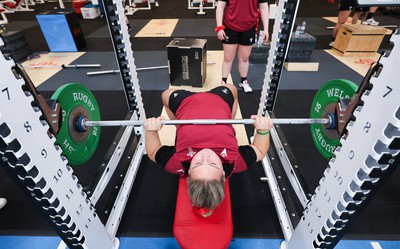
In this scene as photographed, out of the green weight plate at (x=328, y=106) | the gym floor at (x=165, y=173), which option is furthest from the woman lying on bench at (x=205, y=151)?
the gym floor at (x=165, y=173)

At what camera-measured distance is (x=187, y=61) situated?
3.26m

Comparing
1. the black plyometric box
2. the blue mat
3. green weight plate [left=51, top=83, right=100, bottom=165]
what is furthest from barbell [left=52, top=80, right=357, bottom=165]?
the blue mat

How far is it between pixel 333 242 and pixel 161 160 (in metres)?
1.00

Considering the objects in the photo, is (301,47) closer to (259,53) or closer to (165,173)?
(259,53)

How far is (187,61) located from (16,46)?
3.37m

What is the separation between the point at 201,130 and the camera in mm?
1474

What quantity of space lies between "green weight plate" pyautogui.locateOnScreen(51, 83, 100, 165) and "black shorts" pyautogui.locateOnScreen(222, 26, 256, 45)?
1.72 m

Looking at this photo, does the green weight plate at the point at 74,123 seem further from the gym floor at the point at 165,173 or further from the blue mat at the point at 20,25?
the blue mat at the point at 20,25

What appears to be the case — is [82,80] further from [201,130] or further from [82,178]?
[201,130]

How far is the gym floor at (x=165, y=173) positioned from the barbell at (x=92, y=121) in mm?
377

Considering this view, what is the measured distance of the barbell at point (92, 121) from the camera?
1.32 meters

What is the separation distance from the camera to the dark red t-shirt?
1.40 metres

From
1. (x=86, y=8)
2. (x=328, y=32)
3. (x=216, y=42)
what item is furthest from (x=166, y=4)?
(x=328, y=32)

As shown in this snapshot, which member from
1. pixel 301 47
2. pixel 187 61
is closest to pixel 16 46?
pixel 187 61
